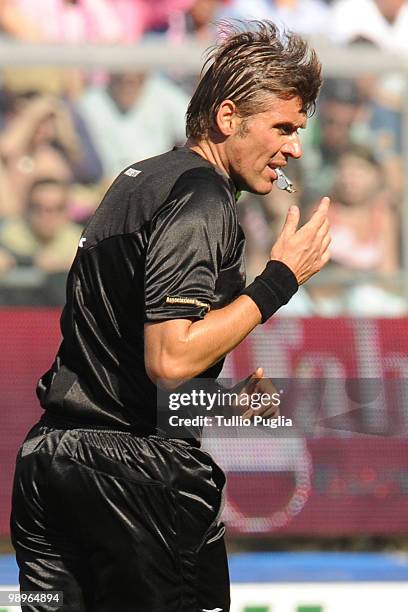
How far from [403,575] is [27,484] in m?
1.97

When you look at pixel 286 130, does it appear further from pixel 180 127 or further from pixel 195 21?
pixel 195 21

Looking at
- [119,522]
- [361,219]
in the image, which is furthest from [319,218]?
[361,219]

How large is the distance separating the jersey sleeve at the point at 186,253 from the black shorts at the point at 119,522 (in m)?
0.40

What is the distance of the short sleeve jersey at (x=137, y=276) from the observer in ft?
8.43

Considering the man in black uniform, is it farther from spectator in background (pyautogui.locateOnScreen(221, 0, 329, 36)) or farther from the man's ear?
spectator in background (pyautogui.locateOnScreen(221, 0, 329, 36))

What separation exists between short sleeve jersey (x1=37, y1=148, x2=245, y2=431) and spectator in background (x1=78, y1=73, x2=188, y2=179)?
13.9 feet

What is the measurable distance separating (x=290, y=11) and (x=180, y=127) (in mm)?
934

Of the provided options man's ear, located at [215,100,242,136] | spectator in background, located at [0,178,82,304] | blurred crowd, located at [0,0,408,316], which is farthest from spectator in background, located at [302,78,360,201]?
man's ear, located at [215,100,242,136]

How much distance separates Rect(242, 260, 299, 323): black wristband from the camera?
266 centimetres

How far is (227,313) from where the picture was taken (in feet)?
8.59

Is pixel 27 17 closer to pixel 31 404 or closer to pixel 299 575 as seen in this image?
pixel 31 404

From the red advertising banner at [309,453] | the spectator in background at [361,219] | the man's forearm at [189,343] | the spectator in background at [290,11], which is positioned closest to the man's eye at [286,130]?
the man's forearm at [189,343]

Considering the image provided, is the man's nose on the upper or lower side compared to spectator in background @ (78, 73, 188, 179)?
upper

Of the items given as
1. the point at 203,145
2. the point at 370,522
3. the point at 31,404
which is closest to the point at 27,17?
the point at 31,404
